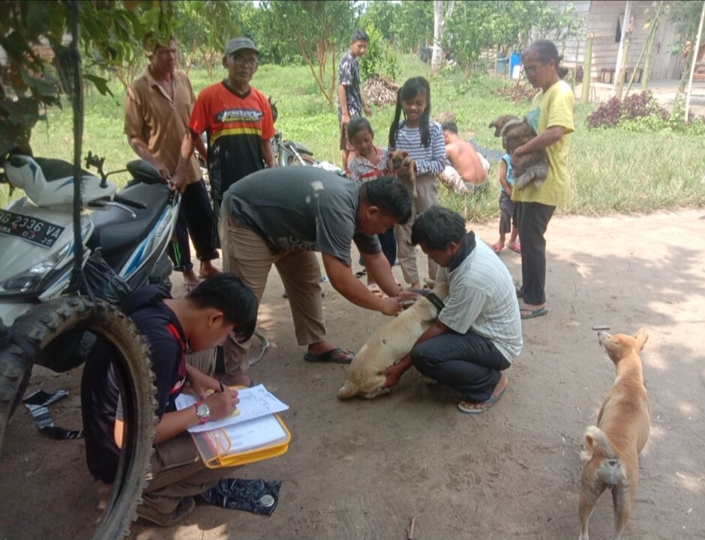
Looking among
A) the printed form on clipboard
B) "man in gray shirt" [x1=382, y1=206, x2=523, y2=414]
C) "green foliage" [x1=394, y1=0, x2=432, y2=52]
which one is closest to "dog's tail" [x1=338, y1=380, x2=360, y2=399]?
"man in gray shirt" [x1=382, y1=206, x2=523, y2=414]

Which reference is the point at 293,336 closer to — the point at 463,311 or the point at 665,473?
the point at 463,311

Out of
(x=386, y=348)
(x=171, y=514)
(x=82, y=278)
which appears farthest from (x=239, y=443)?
(x=386, y=348)

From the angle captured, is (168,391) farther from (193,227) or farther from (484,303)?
(193,227)

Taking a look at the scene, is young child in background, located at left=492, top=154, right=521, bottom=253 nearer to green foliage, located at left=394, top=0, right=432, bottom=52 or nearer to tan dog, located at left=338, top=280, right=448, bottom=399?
tan dog, located at left=338, top=280, right=448, bottom=399

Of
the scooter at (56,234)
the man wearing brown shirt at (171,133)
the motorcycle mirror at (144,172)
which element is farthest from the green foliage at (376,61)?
the scooter at (56,234)

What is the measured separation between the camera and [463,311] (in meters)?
3.29

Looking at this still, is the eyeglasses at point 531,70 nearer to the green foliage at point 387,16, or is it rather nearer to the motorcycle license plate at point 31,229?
the motorcycle license plate at point 31,229

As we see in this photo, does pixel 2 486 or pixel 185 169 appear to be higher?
pixel 185 169

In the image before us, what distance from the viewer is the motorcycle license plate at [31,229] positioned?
2.81 m

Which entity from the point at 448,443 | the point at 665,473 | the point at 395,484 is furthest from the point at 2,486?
the point at 665,473

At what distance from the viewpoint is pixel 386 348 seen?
346 centimetres

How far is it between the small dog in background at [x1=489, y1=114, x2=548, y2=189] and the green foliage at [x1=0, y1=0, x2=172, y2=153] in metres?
2.84

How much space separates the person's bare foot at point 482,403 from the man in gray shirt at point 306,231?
2.22 ft

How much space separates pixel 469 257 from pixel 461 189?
3796 millimetres
